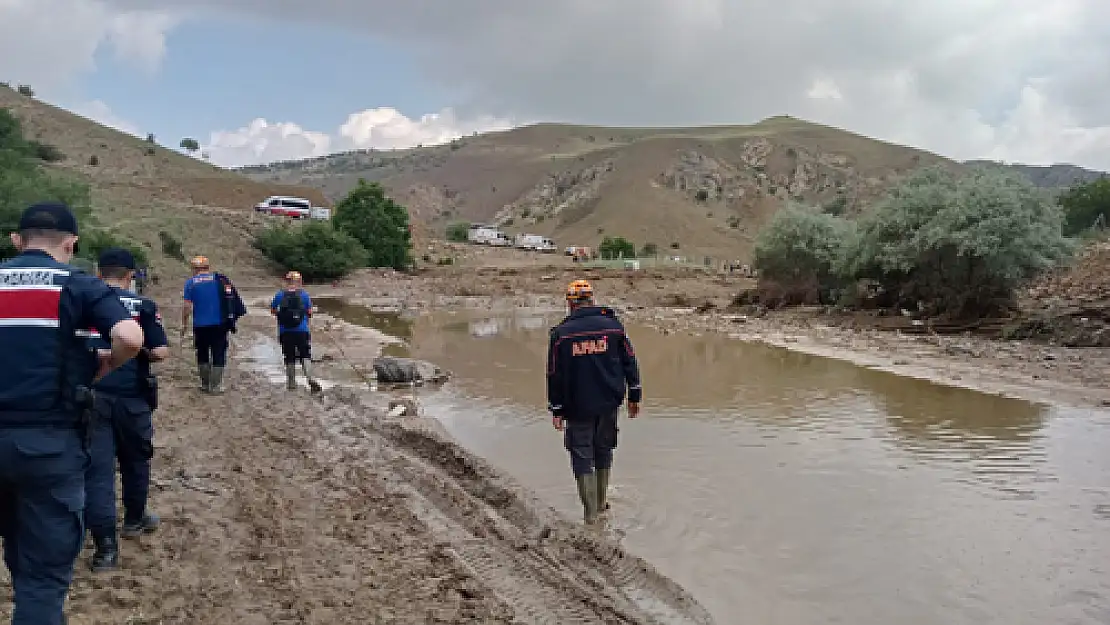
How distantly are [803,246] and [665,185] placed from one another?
6928 cm

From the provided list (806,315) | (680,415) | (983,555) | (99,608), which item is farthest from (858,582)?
(806,315)

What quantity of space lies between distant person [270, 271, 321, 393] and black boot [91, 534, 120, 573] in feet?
20.3

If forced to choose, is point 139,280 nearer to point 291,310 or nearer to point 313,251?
point 291,310

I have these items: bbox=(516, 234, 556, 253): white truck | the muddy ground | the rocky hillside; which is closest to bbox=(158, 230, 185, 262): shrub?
the muddy ground

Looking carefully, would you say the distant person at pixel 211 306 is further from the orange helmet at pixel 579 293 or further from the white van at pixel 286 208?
the white van at pixel 286 208

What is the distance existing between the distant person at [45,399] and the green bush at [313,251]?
38873 millimetres

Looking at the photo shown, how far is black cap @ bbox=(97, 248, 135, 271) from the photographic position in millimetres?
5012

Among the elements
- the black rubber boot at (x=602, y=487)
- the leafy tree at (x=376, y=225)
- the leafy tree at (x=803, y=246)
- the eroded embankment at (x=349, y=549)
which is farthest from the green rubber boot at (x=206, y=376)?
the leafy tree at (x=376, y=225)

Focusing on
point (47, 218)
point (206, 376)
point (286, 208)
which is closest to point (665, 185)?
point (286, 208)

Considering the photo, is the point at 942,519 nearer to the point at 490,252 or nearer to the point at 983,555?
the point at 983,555

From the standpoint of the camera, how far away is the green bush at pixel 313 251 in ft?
134

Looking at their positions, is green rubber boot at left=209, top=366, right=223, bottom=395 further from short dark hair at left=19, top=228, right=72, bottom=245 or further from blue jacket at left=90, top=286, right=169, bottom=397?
short dark hair at left=19, top=228, right=72, bottom=245

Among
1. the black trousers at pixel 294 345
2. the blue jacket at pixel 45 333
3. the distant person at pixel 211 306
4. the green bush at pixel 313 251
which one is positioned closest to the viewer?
the blue jacket at pixel 45 333

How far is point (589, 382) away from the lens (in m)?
6.12
